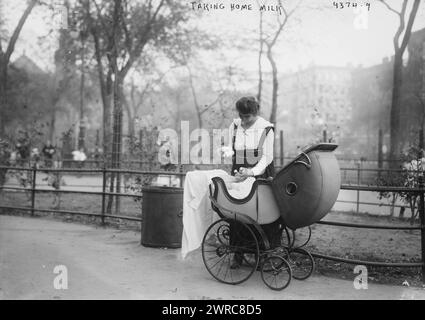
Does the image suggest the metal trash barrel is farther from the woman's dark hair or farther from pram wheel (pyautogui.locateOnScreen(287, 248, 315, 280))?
the woman's dark hair

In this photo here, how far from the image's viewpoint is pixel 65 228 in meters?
8.92

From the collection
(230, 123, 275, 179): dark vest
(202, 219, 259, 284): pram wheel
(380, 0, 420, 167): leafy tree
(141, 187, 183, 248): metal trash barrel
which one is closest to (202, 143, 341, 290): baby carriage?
(202, 219, 259, 284): pram wheel

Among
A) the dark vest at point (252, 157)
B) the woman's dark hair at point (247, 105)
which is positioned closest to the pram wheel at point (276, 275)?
the dark vest at point (252, 157)

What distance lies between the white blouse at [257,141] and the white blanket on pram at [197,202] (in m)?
0.19

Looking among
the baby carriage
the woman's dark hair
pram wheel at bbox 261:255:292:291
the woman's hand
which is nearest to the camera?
the baby carriage

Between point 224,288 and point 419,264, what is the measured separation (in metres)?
2.21

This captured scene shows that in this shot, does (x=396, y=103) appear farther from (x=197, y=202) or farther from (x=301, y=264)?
(x=197, y=202)

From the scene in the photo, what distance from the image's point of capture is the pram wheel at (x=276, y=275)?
497 cm

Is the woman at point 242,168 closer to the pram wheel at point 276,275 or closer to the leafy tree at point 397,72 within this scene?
the pram wheel at point 276,275

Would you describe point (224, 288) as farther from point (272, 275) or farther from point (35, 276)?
point (35, 276)

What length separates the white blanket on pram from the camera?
17.7 ft

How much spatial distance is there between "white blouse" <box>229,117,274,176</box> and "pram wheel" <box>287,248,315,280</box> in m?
1.06

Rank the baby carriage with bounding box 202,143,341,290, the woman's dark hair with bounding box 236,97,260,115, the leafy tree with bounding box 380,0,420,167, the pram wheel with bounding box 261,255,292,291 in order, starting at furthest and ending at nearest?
the leafy tree with bounding box 380,0,420,167
the woman's dark hair with bounding box 236,97,260,115
the pram wheel with bounding box 261,255,292,291
the baby carriage with bounding box 202,143,341,290
